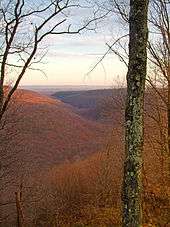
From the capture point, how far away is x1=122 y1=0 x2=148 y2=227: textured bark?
631 cm

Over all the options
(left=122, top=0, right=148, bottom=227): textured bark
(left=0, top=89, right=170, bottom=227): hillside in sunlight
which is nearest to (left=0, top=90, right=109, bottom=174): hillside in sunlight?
(left=0, top=89, right=170, bottom=227): hillside in sunlight

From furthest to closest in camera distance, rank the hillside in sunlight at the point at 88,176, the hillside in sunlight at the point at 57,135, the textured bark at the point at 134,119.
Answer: the hillside in sunlight at the point at 57,135 < the hillside in sunlight at the point at 88,176 < the textured bark at the point at 134,119

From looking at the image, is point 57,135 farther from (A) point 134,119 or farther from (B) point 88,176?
(A) point 134,119

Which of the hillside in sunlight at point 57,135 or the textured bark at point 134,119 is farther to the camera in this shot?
the hillside in sunlight at point 57,135

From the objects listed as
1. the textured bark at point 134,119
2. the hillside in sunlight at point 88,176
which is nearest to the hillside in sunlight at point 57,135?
the hillside in sunlight at point 88,176

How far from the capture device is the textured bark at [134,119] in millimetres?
6312

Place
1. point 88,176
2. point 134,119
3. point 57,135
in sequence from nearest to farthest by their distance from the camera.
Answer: point 134,119 < point 88,176 < point 57,135

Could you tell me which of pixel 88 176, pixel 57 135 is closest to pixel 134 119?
pixel 88 176

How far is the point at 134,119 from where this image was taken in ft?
20.9

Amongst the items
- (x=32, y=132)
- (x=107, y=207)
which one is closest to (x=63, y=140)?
(x=32, y=132)

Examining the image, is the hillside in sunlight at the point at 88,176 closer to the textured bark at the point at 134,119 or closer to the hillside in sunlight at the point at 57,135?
the hillside in sunlight at the point at 57,135

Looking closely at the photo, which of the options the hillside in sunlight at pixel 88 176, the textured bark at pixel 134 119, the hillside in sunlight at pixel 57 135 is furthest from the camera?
the hillside in sunlight at pixel 57 135

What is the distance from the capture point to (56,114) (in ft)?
297

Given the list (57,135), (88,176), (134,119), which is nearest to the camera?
(134,119)
